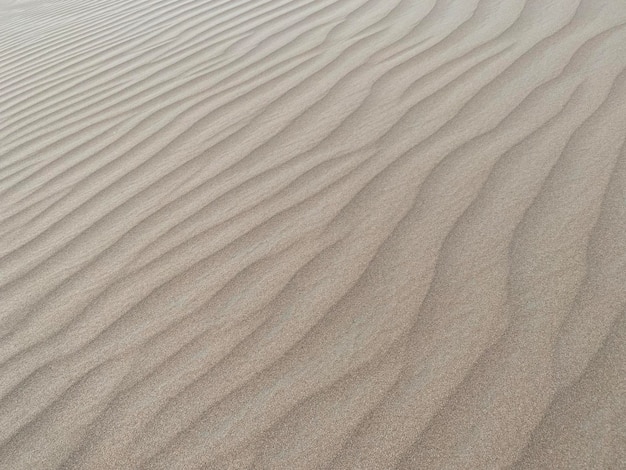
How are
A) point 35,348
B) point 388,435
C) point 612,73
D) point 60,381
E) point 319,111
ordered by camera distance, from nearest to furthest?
1. point 388,435
2. point 60,381
3. point 35,348
4. point 612,73
5. point 319,111

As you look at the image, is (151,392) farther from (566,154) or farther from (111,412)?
(566,154)

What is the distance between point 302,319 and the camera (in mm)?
1497

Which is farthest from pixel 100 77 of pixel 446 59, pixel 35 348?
pixel 35 348

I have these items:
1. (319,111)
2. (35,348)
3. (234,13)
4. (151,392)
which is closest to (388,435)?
(151,392)

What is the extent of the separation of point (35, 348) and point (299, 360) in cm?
71

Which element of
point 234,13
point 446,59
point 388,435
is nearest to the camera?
point 388,435

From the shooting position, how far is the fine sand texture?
123cm

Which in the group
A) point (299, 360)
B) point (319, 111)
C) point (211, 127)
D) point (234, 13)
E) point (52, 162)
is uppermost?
point (234, 13)

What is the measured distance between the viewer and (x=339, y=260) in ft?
5.44

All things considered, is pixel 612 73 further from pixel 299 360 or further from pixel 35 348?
pixel 35 348

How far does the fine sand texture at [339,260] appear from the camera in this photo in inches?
48.3

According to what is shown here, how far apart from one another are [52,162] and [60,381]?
1.46 metres

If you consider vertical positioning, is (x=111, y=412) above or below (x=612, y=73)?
above

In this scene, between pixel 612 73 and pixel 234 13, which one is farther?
pixel 234 13
